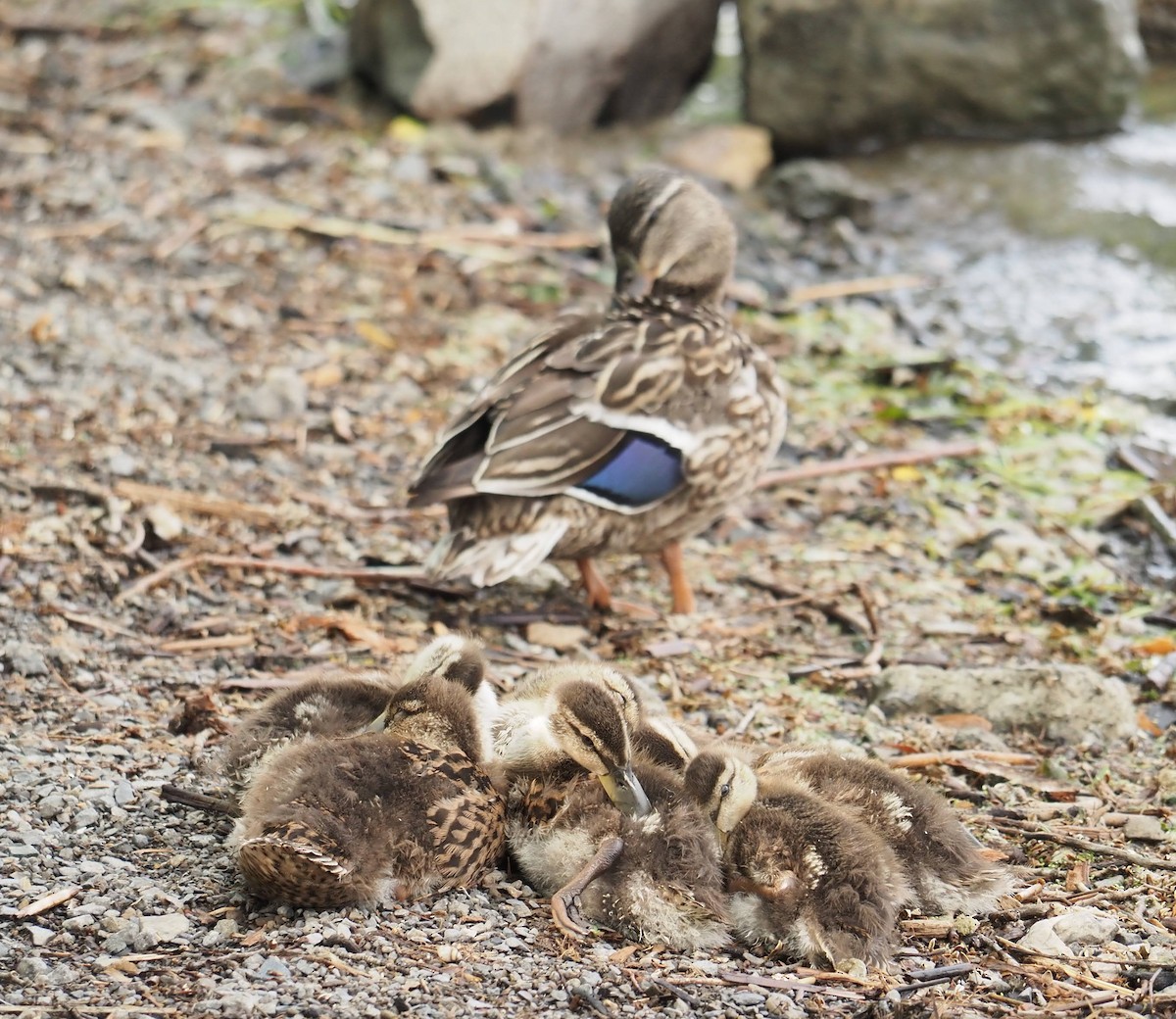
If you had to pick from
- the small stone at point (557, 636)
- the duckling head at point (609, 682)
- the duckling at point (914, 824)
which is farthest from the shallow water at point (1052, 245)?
the duckling head at point (609, 682)

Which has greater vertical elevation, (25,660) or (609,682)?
(609,682)

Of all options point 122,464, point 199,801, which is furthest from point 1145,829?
point 122,464

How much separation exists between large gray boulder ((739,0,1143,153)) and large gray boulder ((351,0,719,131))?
831 mm

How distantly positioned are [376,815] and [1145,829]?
214 cm

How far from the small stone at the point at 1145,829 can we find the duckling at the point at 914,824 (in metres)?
0.50

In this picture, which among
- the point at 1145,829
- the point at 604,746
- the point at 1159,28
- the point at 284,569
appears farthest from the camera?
the point at 1159,28

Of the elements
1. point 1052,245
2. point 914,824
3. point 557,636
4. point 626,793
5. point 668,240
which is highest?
point 668,240

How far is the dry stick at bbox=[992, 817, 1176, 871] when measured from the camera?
4188mm

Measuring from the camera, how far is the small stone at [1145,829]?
4383 millimetres

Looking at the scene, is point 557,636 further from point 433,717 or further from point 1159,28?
point 1159,28

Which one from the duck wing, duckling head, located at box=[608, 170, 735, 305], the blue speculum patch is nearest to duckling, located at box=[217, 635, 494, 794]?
the duck wing

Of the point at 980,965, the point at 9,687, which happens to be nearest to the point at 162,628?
the point at 9,687

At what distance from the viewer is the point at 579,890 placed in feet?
12.3

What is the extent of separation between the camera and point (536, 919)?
3803 millimetres
